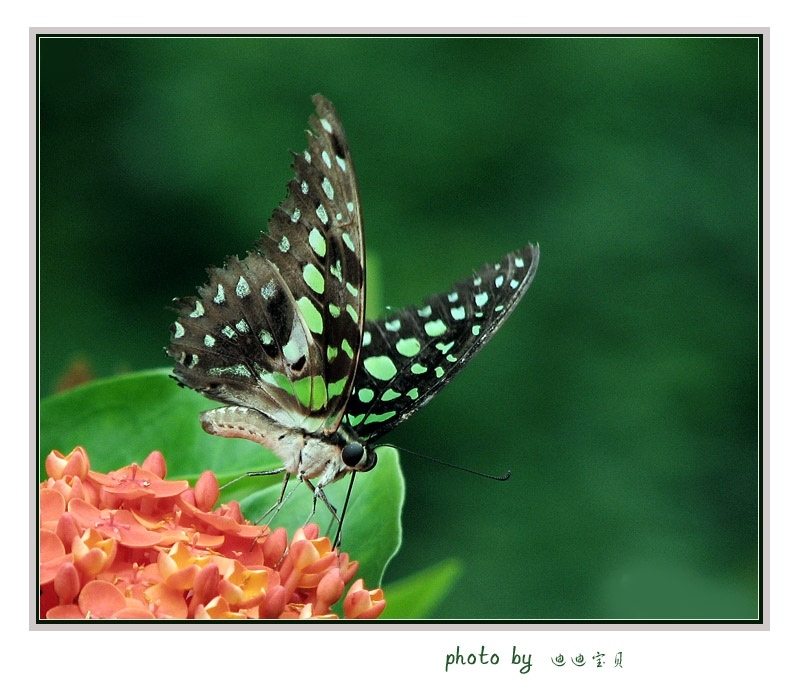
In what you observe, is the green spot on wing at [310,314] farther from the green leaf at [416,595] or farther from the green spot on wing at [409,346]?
the green leaf at [416,595]

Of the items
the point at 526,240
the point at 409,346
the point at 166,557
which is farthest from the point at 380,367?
the point at 526,240

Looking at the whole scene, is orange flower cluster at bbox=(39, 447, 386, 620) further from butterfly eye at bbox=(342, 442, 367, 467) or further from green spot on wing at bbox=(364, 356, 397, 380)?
green spot on wing at bbox=(364, 356, 397, 380)

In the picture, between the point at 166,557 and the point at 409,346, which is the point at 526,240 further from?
the point at 166,557

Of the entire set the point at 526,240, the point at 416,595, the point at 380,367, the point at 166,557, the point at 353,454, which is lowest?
the point at 416,595

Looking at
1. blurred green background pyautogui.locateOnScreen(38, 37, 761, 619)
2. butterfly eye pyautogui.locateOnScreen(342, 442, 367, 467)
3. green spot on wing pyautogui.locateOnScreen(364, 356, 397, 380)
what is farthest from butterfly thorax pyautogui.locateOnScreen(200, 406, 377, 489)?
blurred green background pyautogui.locateOnScreen(38, 37, 761, 619)

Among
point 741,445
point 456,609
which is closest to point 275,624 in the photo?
point 456,609

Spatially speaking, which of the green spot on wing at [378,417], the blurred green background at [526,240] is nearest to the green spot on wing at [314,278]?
the green spot on wing at [378,417]
